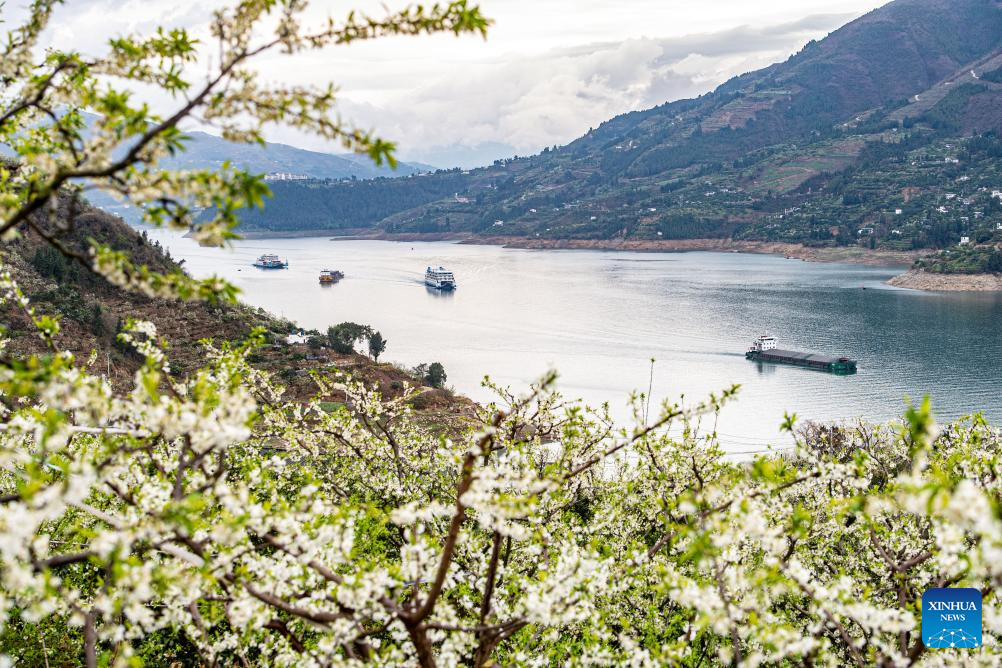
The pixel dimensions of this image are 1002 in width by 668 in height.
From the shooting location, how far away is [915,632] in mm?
6629

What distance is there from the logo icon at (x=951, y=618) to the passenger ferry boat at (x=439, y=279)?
10085cm

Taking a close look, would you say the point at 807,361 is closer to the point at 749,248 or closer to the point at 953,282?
the point at 953,282

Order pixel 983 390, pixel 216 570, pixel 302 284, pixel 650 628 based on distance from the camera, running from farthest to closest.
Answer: pixel 302 284 → pixel 983 390 → pixel 650 628 → pixel 216 570

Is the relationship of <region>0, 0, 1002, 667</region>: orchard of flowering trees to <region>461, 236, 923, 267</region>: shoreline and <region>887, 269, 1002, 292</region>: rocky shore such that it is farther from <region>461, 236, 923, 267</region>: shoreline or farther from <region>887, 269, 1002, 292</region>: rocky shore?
<region>461, 236, 923, 267</region>: shoreline

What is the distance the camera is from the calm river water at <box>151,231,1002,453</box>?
49.6 meters

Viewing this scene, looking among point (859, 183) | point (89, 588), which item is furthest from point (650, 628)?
point (859, 183)

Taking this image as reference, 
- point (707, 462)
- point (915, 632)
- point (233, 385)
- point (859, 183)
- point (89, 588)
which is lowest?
point (89, 588)

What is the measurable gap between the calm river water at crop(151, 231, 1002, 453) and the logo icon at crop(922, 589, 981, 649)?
101 feet

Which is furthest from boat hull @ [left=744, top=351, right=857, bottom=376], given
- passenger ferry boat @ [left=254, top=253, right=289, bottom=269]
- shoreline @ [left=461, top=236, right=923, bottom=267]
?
passenger ferry boat @ [left=254, top=253, right=289, bottom=269]

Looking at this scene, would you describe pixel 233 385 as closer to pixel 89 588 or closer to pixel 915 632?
pixel 89 588

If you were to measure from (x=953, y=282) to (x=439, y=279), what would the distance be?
75175mm

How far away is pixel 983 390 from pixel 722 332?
25.8 m

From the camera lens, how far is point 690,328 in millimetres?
73438

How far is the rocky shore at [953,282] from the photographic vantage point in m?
91.1
